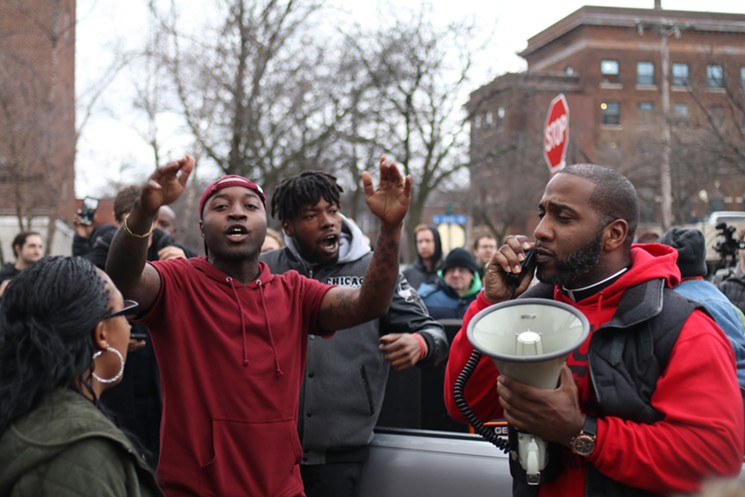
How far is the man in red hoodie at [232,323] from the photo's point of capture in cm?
273

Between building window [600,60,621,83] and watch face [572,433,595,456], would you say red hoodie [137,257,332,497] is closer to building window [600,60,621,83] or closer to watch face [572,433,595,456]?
watch face [572,433,595,456]

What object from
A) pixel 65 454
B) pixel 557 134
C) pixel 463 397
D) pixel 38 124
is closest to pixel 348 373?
pixel 463 397

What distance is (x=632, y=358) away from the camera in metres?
2.34

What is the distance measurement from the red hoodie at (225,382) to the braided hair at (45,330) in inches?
29.3

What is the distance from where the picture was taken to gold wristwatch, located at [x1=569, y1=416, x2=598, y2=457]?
2258 mm

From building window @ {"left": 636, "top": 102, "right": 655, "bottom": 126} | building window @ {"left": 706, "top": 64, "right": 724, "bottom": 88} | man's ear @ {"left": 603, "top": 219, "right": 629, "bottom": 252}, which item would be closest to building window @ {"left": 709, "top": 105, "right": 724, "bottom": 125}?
building window @ {"left": 706, "top": 64, "right": 724, "bottom": 88}

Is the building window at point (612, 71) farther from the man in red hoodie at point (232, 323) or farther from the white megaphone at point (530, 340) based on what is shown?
the white megaphone at point (530, 340)

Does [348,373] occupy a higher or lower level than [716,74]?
lower

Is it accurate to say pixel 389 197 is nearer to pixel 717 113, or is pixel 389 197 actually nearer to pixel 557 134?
pixel 557 134

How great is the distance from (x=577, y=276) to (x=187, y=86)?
16.1m

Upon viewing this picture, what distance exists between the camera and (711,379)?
222cm

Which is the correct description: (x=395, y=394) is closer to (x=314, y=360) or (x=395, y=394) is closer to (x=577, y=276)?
(x=314, y=360)

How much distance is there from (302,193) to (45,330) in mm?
1979

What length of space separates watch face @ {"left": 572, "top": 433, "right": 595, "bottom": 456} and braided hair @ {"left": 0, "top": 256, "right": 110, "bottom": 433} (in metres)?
1.39
